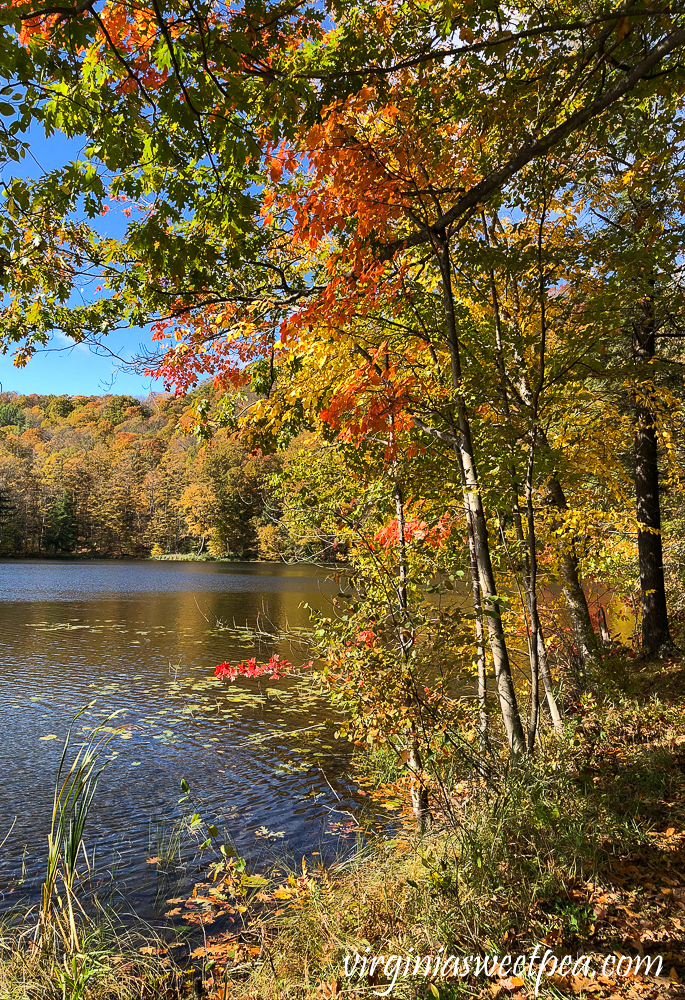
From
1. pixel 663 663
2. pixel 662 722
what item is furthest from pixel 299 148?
pixel 663 663

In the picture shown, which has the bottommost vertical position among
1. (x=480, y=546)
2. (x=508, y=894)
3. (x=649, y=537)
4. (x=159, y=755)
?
(x=159, y=755)

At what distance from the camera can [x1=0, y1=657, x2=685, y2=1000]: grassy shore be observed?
8.41 ft

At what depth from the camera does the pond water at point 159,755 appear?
600 cm

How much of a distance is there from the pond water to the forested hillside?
38.6m

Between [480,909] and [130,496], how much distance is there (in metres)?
72.8

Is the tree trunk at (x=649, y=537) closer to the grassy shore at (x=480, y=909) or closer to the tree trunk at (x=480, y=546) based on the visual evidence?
the grassy shore at (x=480, y=909)

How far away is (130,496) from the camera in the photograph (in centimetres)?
7038

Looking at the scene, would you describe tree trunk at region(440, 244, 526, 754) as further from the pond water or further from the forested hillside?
the forested hillside

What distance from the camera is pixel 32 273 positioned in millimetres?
4852

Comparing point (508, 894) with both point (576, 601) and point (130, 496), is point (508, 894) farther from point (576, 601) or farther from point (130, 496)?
point (130, 496)

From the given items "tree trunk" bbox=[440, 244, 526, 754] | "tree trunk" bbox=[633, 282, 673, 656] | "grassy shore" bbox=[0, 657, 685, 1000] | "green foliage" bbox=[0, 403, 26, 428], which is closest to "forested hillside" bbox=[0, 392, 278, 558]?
"green foliage" bbox=[0, 403, 26, 428]

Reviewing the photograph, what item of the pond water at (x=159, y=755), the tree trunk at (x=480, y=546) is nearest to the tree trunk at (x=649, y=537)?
the pond water at (x=159, y=755)

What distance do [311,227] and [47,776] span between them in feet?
27.0

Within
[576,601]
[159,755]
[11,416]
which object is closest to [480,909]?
[576,601]
